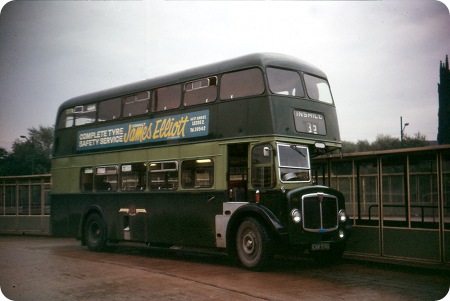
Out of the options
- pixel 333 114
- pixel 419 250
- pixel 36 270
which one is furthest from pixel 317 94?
pixel 36 270

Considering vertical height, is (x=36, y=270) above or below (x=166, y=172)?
below

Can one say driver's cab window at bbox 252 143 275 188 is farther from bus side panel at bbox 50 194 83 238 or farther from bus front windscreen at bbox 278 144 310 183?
bus side panel at bbox 50 194 83 238

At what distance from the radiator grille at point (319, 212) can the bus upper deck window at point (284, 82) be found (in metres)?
2.19

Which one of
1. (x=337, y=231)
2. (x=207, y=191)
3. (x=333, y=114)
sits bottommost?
(x=337, y=231)

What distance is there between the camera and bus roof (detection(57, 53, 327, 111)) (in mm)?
10695

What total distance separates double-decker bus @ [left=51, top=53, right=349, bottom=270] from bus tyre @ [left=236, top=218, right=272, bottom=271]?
0.8 inches

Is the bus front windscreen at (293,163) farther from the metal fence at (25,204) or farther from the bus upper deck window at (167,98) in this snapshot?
the metal fence at (25,204)

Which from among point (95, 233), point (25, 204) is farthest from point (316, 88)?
point (25, 204)

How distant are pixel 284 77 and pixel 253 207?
9.15ft

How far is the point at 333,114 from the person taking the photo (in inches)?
454

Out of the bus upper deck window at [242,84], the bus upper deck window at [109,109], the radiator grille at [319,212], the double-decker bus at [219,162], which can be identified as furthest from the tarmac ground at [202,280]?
the bus upper deck window at [109,109]

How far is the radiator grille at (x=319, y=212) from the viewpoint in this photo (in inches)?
393

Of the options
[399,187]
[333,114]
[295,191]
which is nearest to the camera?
[295,191]

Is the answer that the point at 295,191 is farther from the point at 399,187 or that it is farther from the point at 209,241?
the point at 399,187
